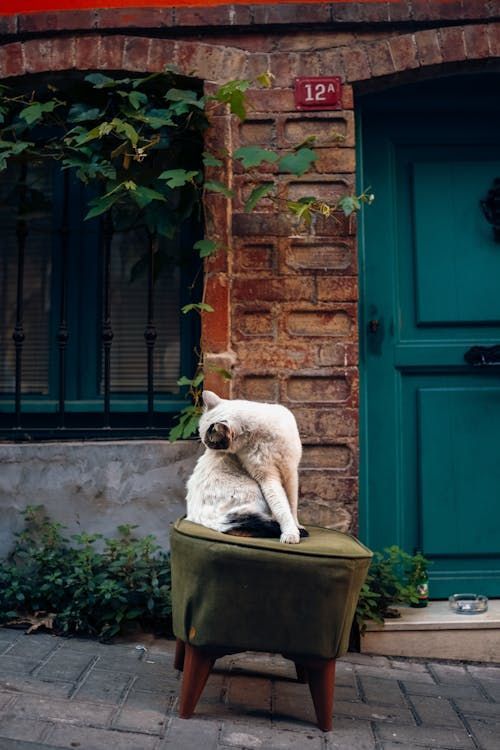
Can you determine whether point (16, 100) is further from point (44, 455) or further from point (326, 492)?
point (326, 492)

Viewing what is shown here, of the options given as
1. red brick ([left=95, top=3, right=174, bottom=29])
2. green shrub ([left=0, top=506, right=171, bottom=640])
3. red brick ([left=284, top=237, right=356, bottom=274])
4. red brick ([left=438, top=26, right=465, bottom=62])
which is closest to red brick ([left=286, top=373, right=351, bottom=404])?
red brick ([left=284, top=237, right=356, bottom=274])

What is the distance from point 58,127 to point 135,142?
73 cm

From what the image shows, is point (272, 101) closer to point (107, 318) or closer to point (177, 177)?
point (177, 177)

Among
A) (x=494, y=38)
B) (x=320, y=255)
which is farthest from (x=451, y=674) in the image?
(x=494, y=38)

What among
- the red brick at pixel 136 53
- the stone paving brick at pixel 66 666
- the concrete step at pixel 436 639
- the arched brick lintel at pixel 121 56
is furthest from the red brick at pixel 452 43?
the stone paving brick at pixel 66 666

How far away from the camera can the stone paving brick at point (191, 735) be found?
6.95ft

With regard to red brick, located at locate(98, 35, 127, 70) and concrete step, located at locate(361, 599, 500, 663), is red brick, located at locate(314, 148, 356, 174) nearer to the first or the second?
red brick, located at locate(98, 35, 127, 70)

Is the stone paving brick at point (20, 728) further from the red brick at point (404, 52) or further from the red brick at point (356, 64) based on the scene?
the red brick at point (404, 52)

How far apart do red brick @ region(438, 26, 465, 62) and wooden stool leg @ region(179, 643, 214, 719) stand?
286cm

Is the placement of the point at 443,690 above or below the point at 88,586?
below

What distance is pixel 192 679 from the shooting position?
231 cm

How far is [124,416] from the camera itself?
12.0 ft

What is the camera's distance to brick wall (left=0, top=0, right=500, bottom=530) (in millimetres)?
3367

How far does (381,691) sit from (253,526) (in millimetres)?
890
